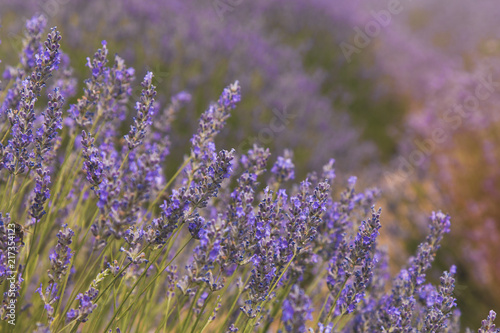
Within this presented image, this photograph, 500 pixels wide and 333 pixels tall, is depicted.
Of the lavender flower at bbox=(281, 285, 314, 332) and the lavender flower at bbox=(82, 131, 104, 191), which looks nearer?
the lavender flower at bbox=(82, 131, 104, 191)

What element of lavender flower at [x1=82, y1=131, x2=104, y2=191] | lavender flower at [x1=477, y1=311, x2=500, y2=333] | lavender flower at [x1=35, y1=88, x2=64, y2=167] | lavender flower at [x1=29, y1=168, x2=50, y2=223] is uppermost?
lavender flower at [x1=477, y1=311, x2=500, y2=333]

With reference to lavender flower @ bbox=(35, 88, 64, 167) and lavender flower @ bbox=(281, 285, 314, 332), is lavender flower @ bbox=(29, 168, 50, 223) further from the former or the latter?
lavender flower @ bbox=(281, 285, 314, 332)

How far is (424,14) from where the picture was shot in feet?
39.8

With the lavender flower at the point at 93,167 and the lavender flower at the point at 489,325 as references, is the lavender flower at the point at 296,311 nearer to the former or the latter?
the lavender flower at the point at 489,325

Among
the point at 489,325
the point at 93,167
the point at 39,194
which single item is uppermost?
the point at 489,325

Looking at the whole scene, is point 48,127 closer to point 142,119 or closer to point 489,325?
point 142,119

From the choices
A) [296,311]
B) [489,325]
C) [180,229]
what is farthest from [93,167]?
[489,325]

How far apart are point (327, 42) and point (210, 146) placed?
6074 millimetres

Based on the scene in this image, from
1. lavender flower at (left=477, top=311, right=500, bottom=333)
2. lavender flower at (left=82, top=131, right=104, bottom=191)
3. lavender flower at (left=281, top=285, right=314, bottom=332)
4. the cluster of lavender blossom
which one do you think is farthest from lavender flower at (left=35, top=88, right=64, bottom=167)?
lavender flower at (left=477, top=311, right=500, bottom=333)

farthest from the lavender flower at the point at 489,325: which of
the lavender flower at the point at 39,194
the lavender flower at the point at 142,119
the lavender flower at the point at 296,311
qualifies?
the lavender flower at the point at 39,194

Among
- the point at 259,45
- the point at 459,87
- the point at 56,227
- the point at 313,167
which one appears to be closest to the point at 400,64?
the point at 459,87

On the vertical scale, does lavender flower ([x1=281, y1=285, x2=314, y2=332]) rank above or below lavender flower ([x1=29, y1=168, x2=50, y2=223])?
above

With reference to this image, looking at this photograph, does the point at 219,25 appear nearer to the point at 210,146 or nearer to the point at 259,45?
the point at 259,45

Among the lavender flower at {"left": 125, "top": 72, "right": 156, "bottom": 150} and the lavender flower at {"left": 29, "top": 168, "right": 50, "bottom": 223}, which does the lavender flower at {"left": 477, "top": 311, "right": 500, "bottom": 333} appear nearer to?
the lavender flower at {"left": 125, "top": 72, "right": 156, "bottom": 150}
